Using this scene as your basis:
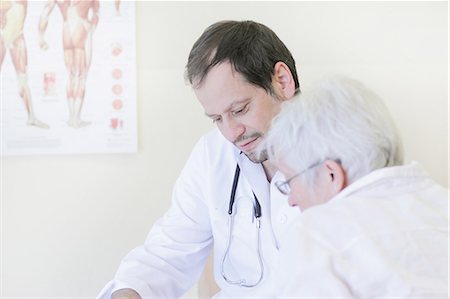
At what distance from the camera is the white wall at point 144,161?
1.94 m

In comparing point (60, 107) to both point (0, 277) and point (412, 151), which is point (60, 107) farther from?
point (412, 151)

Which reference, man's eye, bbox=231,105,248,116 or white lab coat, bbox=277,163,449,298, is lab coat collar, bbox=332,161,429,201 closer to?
white lab coat, bbox=277,163,449,298

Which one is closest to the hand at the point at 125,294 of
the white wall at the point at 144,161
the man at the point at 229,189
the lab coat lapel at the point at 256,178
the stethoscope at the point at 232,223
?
the man at the point at 229,189

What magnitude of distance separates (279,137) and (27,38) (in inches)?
50.6

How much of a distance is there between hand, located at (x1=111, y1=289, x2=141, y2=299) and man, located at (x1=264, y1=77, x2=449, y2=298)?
0.60 metres

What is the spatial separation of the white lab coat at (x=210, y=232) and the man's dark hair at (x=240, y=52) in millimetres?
247

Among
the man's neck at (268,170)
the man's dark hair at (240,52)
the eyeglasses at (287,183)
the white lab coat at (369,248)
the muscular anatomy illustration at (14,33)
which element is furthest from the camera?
the muscular anatomy illustration at (14,33)

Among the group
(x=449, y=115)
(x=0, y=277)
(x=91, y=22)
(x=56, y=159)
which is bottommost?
(x=0, y=277)

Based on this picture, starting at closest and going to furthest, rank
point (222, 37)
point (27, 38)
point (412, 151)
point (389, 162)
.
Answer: point (389, 162), point (222, 37), point (27, 38), point (412, 151)

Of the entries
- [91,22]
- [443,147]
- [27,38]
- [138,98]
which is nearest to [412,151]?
[443,147]

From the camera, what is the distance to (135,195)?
6.48 feet

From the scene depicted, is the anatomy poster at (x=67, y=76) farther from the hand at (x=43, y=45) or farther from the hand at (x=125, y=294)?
the hand at (x=125, y=294)

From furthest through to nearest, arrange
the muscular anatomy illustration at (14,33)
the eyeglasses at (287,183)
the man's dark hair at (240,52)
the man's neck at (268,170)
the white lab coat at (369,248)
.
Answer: the muscular anatomy illustration at (14,33) < the man's neck at (268,170) < the man's dark hair at (240,52) < the eyeglasses at (287,183) < the white lab coat at (369,248)

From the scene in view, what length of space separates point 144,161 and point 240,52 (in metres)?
0.77
